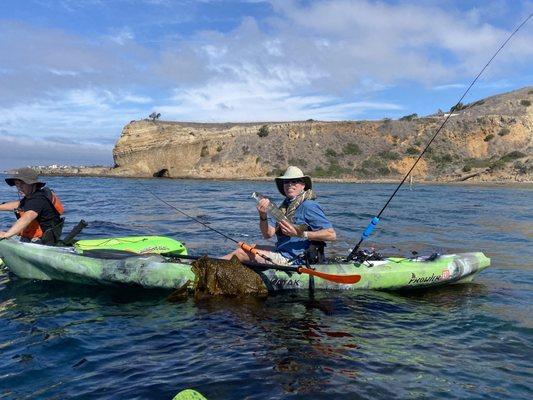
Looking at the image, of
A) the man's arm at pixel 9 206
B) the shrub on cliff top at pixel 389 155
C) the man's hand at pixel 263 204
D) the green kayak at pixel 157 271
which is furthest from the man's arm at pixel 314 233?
the shrub on cliff top at pixel 389 155

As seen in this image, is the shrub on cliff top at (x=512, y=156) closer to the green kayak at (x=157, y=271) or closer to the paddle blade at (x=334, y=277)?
the green kayak at (x=157, y=271)

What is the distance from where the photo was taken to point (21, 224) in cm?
727

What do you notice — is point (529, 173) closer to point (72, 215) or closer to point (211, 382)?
point (72, 215)

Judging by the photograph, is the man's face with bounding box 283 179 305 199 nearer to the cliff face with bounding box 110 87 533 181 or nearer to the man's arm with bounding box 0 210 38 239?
the man's arm with bounding box 0 210 38 239

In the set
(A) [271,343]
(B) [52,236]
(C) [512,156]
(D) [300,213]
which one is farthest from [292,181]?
(C) [512,156]

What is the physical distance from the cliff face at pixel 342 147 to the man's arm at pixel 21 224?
46.0 m

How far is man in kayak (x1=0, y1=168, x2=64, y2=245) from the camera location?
734 cm

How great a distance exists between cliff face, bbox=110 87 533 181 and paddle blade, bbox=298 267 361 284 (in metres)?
44.7

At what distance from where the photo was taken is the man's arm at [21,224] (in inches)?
284

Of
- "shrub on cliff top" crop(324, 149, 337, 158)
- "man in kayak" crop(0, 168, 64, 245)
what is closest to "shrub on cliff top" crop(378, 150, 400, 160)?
"shrub on cliff top" crop(324, 149, 337, 158)

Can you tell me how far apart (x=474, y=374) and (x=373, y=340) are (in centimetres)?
110

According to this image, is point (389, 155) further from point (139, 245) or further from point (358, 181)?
point (139, 245)

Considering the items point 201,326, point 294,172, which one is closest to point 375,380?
point 201,326

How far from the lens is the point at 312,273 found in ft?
22.3
